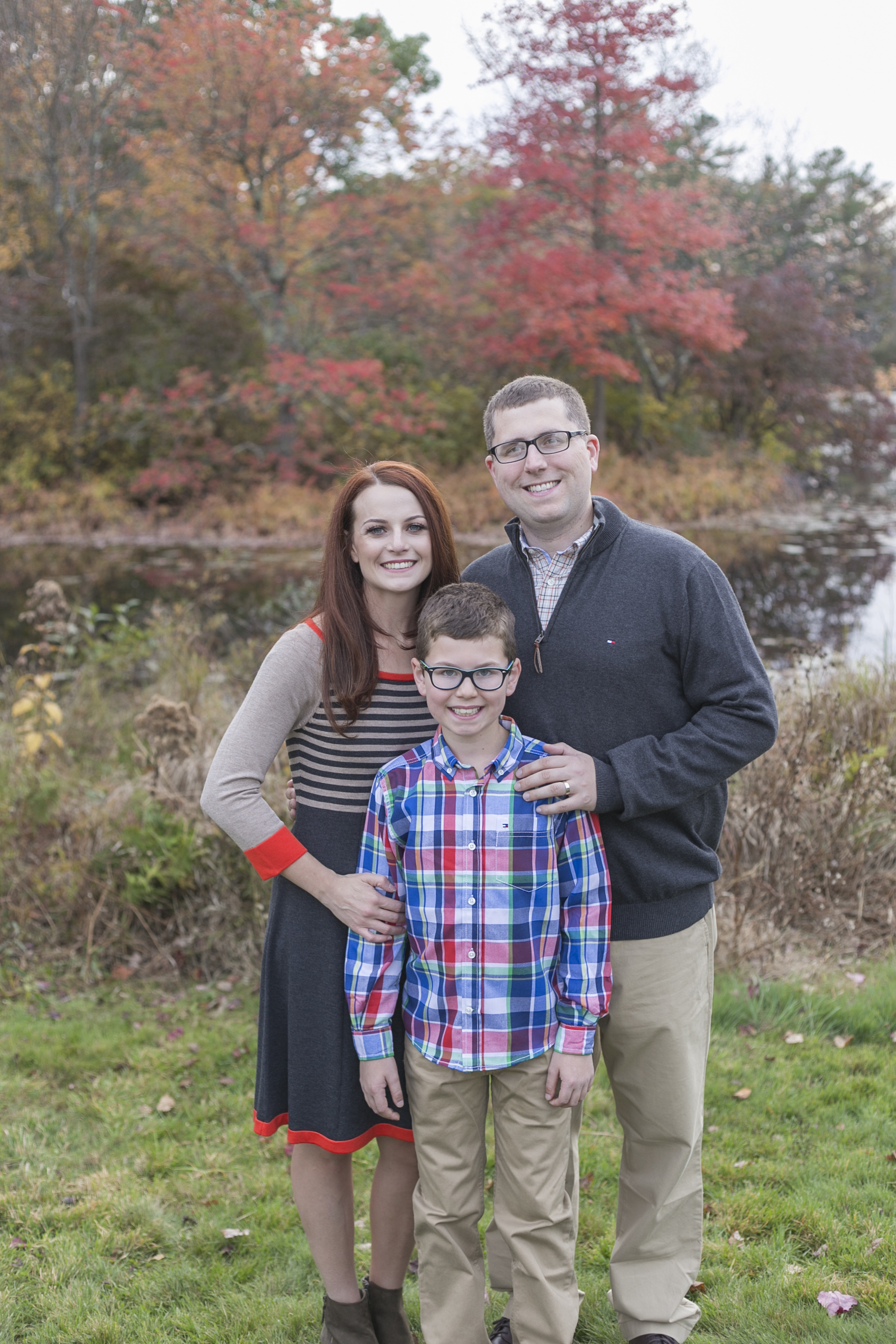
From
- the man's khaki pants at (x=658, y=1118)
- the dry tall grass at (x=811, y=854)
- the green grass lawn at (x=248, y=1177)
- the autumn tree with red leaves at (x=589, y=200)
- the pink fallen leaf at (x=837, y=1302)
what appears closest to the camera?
the man's khaki pants at (x=658, y=1118)

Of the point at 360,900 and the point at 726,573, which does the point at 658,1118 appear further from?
the point at 726,573

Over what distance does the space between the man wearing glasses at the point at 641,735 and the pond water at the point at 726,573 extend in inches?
188

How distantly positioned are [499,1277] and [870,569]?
1025 centimetres

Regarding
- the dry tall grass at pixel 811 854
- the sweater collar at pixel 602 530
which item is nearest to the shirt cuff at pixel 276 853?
the sweater collar at pixel 602 530

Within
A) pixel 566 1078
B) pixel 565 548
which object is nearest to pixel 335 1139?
pixel 566 1078

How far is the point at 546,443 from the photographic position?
2.06m

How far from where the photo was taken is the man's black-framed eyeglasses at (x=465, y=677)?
1897 millimetres

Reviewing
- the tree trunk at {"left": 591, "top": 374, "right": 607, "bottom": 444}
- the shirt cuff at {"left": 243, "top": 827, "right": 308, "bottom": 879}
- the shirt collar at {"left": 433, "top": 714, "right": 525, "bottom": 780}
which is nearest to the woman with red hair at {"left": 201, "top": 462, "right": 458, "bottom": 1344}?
the shirt cuff at {"left": 243, "top": 827, "right": 308, "bottom": 879}

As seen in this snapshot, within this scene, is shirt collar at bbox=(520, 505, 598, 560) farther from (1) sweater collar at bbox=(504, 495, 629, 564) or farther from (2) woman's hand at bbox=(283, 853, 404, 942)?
(2) woman's hand at bbox=(283, 853, 404, 942)

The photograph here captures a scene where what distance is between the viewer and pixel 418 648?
196cm

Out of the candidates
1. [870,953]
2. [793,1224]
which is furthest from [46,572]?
A: [793,1224]

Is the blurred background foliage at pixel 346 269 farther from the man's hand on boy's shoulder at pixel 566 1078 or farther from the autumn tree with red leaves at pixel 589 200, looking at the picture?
the man's hand on boy's shoulder at pixel 566 1078

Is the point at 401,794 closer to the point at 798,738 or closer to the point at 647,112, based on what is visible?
the point at 798,738

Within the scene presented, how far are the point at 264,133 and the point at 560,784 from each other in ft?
47.1
